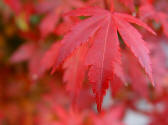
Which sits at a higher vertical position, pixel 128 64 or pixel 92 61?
pixel 92 61

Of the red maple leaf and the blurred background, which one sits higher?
the red maple leaf

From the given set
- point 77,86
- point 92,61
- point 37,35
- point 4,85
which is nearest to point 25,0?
point 37,35

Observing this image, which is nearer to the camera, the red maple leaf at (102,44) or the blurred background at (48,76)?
the red maple leaf at (102,44)

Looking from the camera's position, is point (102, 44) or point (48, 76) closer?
point (102, 44)

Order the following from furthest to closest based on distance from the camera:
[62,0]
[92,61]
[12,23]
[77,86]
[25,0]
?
[12,23] → [25,0] → [62,0] → [77,86] → [92,61]

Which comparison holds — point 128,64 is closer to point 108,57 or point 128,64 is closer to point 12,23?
point 108,57

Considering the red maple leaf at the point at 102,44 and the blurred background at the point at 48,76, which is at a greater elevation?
the red maple leaf at the point at 102,44

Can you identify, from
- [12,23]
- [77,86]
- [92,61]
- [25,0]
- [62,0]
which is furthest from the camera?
[12,23]

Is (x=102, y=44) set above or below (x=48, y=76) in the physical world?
above

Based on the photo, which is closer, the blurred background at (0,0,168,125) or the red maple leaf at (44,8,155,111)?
the red maple leaf at (44,8,155,111)

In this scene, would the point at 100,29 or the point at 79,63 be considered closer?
the point at 100,29

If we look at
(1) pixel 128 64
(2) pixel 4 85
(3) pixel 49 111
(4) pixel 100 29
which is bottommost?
(3) pixel 49 111
